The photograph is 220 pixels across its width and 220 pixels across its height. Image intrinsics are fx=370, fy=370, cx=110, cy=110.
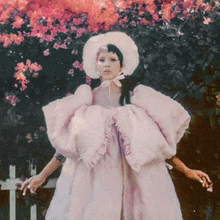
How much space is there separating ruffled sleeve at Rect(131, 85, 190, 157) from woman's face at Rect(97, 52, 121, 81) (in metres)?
0.17

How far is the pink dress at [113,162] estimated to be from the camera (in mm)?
1910

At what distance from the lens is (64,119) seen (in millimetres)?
2049

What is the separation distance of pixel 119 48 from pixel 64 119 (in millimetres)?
527

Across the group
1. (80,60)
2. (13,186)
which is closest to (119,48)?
(80,60)

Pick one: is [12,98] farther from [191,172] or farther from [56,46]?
[191,172]

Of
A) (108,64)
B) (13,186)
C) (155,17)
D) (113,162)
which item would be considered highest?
(155,17)

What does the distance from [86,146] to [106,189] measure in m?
0.25

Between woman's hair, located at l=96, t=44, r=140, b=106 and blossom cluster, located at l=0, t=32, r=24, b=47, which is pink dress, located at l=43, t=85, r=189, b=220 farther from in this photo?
blossom cluster, located at l=0, t=32, r=24, b=47

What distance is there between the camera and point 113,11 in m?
2.47

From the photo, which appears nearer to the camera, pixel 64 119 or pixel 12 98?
pixel 64 119

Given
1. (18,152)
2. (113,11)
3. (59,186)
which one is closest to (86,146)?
(59,186)

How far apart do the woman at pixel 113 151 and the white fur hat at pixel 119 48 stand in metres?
0.01

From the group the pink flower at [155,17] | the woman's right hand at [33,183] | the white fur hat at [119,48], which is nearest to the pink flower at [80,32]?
the white fur hat at [119,48]

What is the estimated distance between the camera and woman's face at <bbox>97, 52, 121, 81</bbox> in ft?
7.00
